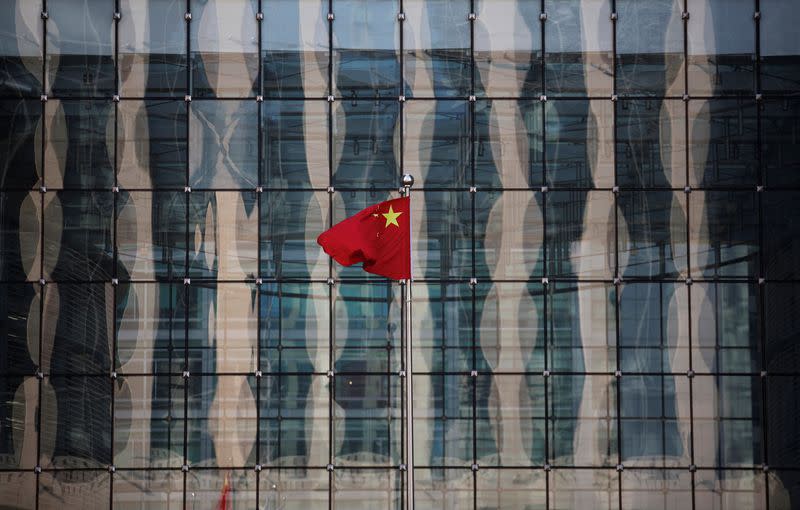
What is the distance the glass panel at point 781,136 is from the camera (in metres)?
20.7

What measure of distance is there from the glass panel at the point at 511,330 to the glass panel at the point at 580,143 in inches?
88.0

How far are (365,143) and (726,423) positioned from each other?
8667 millimetres

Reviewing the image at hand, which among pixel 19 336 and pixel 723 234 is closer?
pixel 19 336

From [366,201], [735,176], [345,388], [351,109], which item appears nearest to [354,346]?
[345,388]

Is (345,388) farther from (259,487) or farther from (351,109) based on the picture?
(351,109)

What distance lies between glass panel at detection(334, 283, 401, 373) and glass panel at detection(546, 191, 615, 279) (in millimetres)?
3141

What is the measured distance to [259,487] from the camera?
2022cm

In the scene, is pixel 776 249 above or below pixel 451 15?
below

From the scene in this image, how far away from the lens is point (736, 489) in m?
20.2

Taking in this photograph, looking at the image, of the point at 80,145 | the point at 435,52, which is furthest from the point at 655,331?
the point at 80,145

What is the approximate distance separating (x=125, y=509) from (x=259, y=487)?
8.37ft

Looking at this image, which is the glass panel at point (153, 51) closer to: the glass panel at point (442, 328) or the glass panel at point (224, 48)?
the glass panel at point (224, 48)

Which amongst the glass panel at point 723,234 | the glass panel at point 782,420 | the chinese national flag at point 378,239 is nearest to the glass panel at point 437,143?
the chinese national flag at point 378,239

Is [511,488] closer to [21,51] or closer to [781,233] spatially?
[781,233]
